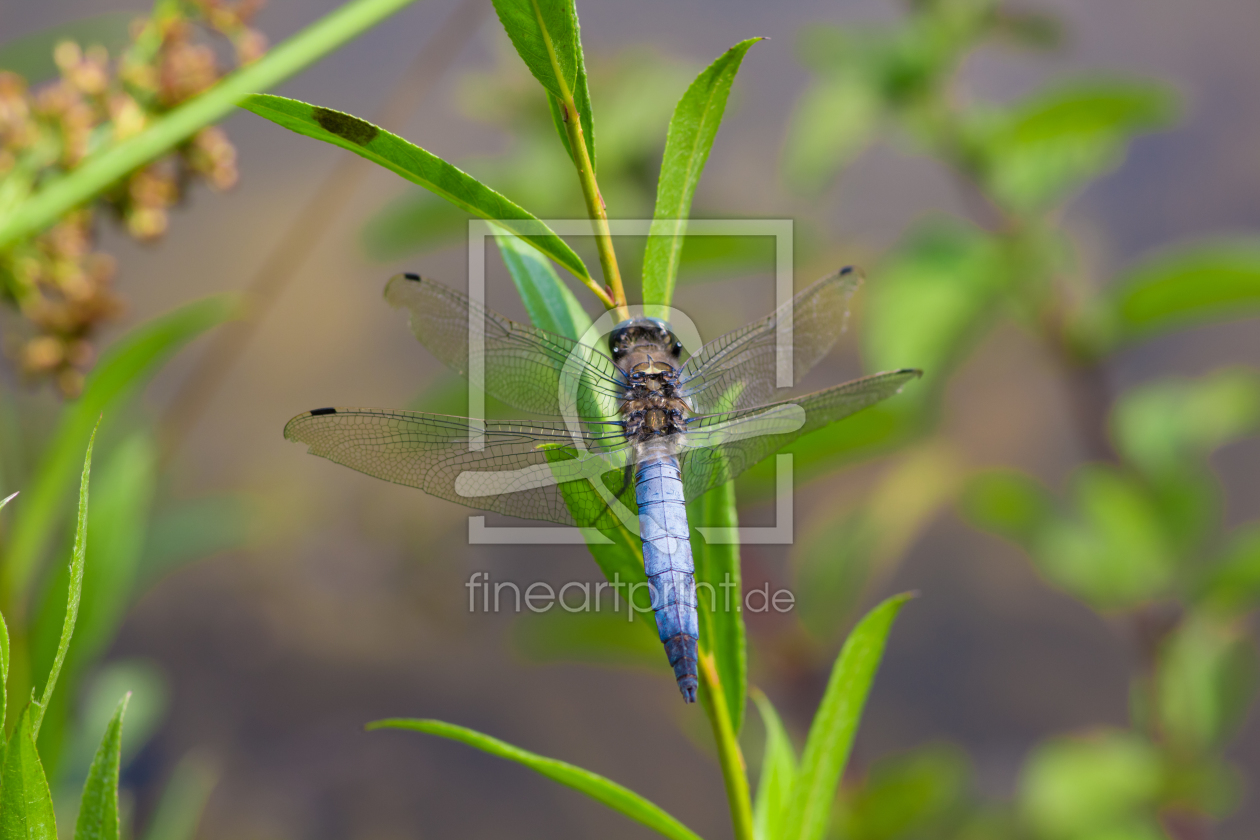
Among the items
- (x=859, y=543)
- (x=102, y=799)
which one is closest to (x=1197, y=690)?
(x=859, y=543)

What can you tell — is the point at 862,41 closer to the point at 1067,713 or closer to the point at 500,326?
the point at 500,326

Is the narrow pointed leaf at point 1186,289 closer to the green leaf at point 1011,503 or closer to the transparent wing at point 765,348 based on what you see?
the green leaf at point 1011,503

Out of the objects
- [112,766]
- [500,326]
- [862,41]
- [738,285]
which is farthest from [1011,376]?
[112,766]

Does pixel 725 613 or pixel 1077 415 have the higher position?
pixel 1077 415

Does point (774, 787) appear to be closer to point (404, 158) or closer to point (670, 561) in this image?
point (670, 561)

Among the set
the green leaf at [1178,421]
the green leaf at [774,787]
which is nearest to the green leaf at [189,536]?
the green leaf at [774,787]

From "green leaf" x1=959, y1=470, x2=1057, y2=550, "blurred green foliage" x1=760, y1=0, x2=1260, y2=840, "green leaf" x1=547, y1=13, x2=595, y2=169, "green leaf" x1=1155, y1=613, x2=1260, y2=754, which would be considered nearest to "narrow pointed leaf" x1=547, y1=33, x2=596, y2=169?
"green leaf" x1=547, y1=13, x2=595, y2=169
